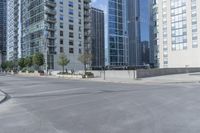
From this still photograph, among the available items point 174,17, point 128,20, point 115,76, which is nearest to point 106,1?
point 128,20

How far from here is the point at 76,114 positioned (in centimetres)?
1042

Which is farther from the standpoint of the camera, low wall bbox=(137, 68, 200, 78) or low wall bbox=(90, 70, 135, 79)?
low wall bbox=(137, 68, 200, 78)

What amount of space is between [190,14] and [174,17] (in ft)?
16.4

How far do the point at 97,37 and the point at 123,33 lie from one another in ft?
37.6

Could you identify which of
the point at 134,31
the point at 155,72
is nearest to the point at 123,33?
the point at 134,31

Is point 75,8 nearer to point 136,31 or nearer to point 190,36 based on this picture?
point 136,31

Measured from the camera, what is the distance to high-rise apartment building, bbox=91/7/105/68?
110 meters

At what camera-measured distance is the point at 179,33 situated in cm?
7469

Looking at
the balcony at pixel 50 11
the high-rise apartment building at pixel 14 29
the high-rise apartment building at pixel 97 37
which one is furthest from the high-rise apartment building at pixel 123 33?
the high-rise apartment building at pixel 14 29

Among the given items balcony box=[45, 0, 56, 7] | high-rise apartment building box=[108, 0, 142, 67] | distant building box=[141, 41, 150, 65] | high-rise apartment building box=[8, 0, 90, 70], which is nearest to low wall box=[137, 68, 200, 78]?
high-rise apartment building box=[8, 0, 90, 70]

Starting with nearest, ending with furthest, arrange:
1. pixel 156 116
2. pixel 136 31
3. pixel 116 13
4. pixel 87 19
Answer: pixel 156 116 < pixel 87 19 < pixel 116 13 < pixel 136 31

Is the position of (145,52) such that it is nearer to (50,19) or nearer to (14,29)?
(50,19)

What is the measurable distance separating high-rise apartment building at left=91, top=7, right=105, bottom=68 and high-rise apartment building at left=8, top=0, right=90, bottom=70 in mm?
7627

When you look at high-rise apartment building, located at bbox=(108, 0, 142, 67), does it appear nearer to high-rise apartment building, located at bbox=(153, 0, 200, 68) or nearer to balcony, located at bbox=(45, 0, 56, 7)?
balcony, located at bbox=(45, 0, 56, 7)
